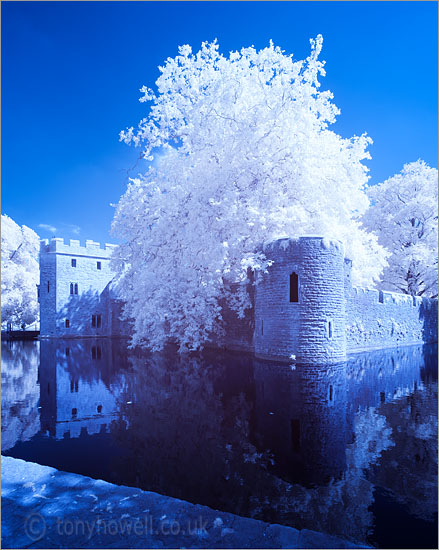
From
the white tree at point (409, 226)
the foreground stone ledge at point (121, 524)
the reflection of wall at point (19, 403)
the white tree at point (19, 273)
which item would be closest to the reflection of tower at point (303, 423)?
the foreground stone ledge at point (121, 524)

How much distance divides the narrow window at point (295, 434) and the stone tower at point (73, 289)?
85.4 ft

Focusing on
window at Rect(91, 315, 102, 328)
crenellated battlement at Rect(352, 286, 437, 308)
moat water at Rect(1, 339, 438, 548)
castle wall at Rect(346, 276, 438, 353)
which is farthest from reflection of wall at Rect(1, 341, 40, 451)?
window at Rect(91, 315, 102, 328)

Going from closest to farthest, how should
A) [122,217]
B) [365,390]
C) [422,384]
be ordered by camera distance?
[365,390] < [422,384] < [122,217]

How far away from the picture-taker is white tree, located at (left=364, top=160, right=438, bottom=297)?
2627 centimetres

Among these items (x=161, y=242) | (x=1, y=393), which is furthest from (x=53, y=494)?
(x=161, y=242)

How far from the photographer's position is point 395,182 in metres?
28.2

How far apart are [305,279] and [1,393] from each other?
10.1 m

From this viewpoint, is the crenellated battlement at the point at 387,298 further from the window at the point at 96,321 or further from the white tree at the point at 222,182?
the window at the point at 96,321

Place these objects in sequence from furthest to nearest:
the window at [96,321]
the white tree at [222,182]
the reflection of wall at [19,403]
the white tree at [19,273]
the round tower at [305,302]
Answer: the window at [96,321] → the white tree at [19,273] → the white tree at [222,182] → the round tower at [305,302] → the reflection of wall at [19,403]

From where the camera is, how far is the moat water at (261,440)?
153 inches

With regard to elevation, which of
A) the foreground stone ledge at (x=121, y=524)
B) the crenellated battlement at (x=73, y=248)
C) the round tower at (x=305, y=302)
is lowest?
the foreground stone ledge at (x=121, y=524)

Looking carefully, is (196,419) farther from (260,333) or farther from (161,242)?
(161,242)

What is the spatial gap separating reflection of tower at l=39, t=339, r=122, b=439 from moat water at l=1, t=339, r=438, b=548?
5 cm

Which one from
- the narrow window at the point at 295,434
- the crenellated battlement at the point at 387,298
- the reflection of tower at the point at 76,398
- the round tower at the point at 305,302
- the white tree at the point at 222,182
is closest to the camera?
the narrow window at the point at 295,434
